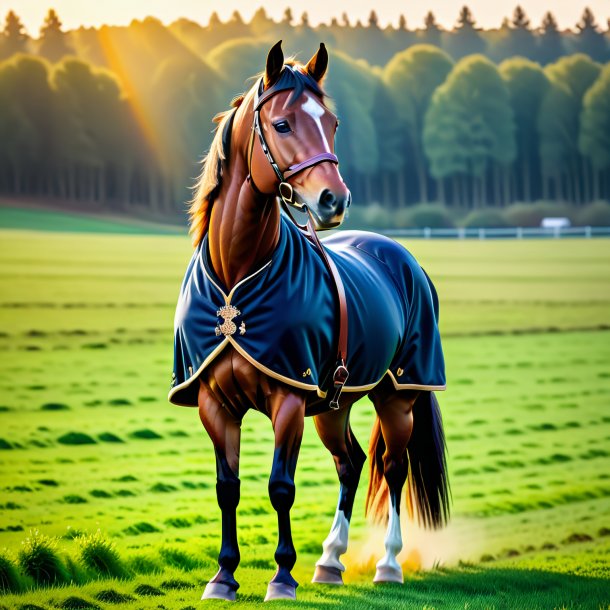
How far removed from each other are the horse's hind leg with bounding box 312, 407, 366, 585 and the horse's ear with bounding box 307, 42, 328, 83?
7.11 ft

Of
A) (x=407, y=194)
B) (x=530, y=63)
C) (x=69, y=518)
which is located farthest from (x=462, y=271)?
(x=69, y=518)

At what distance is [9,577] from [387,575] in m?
2.05

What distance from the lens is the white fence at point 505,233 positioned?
4681 centimetres

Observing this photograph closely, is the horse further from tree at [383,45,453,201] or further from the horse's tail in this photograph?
tree at [383,45,453,201]

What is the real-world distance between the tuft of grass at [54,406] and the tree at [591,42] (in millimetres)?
30456

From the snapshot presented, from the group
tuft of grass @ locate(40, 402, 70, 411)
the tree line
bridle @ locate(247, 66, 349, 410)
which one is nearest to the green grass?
the tree line

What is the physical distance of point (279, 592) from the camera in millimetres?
5363

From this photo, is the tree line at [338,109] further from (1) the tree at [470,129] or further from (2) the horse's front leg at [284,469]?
(2) the horse's front leg at [284,469]

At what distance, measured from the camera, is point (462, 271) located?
1382 inches

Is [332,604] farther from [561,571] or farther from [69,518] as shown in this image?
[69,518]

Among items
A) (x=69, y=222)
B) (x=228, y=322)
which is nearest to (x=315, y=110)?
(x=228, y=322)

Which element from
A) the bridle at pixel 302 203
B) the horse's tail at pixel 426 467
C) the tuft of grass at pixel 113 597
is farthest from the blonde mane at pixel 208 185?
the horse's tail at pixel 426 467

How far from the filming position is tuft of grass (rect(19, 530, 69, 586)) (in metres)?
5.98

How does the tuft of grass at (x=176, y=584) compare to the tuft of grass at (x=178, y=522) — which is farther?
the tuft of grass at (x=178, y=522)
